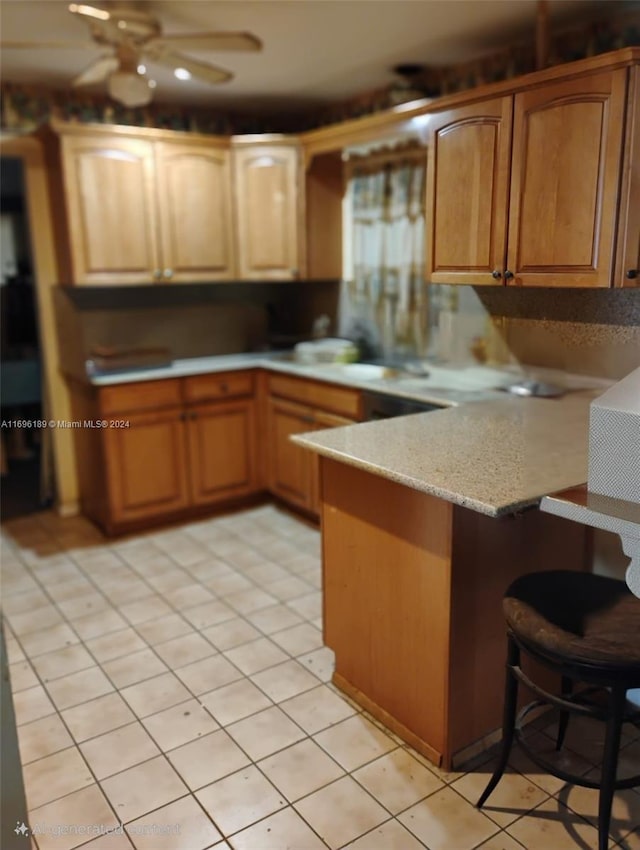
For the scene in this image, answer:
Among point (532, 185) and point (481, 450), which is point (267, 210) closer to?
point (532, 185)

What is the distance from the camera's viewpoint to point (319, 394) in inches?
145

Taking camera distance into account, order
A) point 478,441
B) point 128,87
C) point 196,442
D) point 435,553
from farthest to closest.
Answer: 1. point 196,442
2. point 128,87
3. point 478,441
4. point 435,553

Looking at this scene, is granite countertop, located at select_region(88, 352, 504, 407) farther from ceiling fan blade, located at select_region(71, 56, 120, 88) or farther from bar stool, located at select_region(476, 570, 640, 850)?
ceiling fan blade, located at select_region(71, 56, 120, 88)

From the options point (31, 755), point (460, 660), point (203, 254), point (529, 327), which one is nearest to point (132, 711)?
point (31, 755)

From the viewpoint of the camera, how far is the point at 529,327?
2.96 metres

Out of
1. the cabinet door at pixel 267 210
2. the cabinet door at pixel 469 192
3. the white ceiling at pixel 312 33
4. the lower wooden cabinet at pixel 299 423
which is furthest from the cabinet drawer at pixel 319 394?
the white ceiling at pixel 312 33

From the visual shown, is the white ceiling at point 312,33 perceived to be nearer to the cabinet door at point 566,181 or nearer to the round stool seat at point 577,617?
the cabinet door at point 566,181

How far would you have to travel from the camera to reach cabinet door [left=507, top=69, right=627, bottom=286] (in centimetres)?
214

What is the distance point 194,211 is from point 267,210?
43 cm

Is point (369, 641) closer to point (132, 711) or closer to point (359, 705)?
point (359, 705)

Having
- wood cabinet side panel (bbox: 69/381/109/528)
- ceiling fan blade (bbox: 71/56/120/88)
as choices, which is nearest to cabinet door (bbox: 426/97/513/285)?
ceiling fan blade (bbox: 71/56/120/88)

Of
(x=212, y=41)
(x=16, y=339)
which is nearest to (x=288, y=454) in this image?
(x=212, y=41)

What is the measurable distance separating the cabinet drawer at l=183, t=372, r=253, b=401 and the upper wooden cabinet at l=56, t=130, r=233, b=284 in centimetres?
60

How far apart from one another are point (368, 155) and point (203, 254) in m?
1.11
